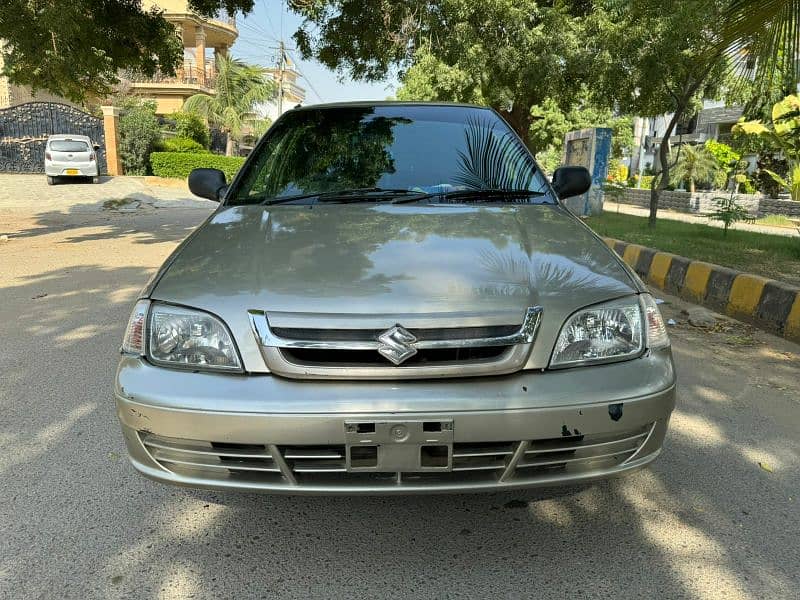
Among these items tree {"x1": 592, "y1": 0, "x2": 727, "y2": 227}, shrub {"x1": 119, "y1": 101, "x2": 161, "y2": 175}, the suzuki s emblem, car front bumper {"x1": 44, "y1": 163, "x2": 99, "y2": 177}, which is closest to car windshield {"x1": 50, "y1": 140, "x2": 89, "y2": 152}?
car front bumper {"x1": 44, "y1": 163, "x2": 99, "y2": 177}

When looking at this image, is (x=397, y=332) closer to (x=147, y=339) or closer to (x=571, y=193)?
(x=147, y=339)

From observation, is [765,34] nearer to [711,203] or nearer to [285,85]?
[711,203]

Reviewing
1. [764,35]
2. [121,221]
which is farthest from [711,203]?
[121,221]

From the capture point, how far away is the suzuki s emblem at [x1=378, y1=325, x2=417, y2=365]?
1799 mm

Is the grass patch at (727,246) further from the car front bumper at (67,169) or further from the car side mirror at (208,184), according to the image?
the car front bumper at (67,169)

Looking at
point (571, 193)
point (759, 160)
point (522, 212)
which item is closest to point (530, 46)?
point (571, 193)

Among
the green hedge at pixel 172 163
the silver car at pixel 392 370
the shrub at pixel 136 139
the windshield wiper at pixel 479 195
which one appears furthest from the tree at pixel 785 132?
the shrub at pixel 136 139

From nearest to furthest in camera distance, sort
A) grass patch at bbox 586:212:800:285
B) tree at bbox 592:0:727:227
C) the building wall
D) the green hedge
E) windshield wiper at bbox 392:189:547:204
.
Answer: windshield wiper at bbox 392:189:547:204 < grass patch at bbox 586:212:800:285 < tree at bbox 592:0:727:227 < the building wall < the green hedge

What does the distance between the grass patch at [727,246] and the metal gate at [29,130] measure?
71.0 feet

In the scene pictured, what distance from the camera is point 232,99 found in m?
35.6

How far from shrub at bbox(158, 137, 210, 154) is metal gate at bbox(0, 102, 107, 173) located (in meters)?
3.19

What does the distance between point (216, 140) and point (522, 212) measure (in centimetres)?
3348

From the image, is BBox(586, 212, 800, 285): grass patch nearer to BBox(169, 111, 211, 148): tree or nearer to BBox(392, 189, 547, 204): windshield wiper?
BBox(392, 189, 547, 204): windshield wiper

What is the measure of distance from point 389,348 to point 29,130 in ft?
88.1
